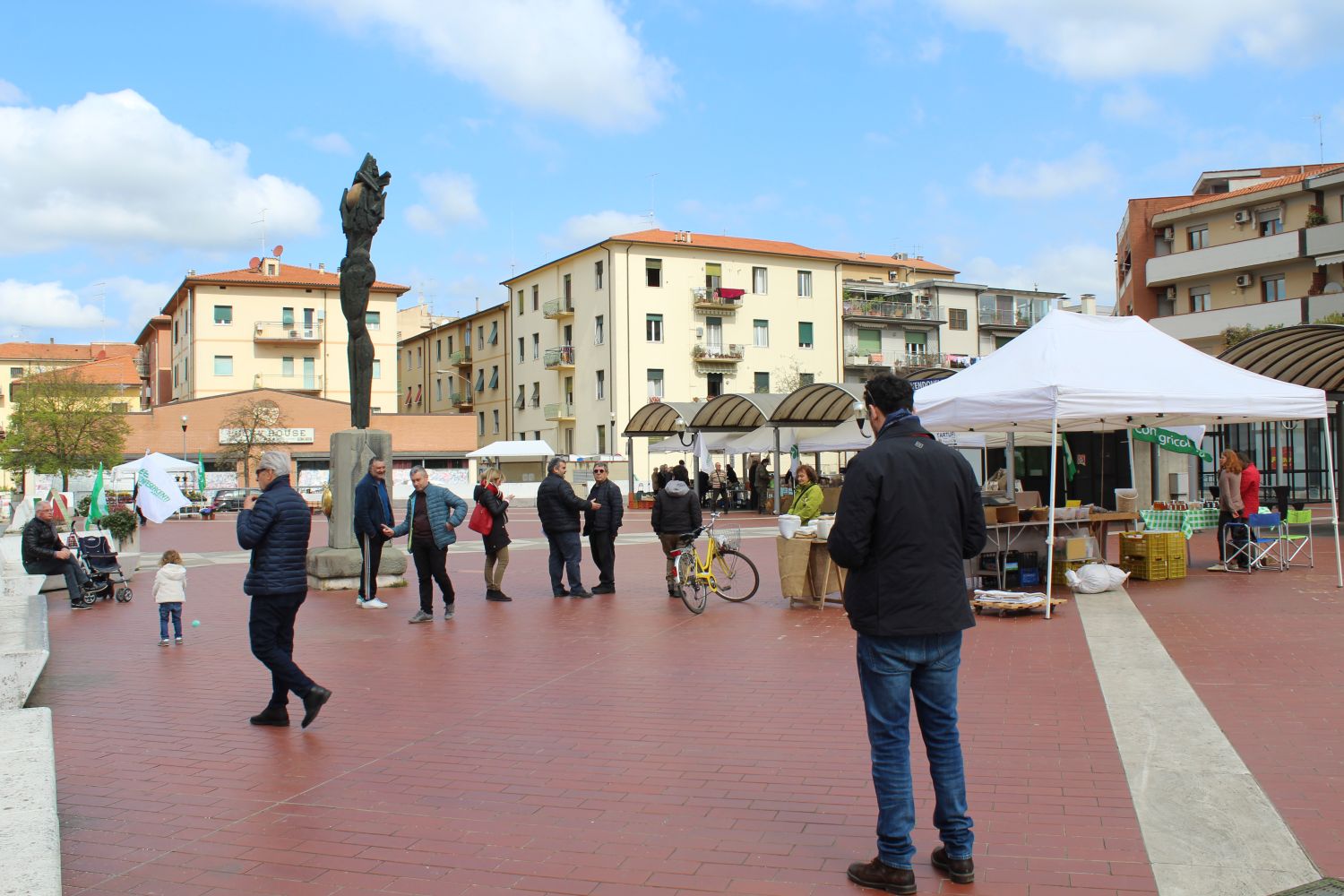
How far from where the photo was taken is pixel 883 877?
3.98 meters

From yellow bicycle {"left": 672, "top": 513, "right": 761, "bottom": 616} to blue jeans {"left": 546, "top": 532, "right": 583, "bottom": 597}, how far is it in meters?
1.33

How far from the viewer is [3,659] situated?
6.60 m

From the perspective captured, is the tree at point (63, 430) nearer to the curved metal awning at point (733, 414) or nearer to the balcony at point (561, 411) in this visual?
the balcony at point (561, 411)

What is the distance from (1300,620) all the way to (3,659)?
10.2m

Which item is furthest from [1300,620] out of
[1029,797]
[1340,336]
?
[1340,336]

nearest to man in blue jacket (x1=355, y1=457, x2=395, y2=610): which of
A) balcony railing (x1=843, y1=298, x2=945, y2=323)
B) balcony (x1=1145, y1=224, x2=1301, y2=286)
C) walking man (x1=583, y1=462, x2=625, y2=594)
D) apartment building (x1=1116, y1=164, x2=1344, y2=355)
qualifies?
walking man (x1=583, y1=462, x2=625, y2=594)

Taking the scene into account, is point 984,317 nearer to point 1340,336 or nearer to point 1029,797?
point 1340,336

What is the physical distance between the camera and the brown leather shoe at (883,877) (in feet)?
12.9

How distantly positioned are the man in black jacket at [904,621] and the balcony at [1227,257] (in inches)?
1889

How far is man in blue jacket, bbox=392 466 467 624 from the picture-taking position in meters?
11.5

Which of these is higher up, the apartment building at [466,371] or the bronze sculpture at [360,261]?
the apartment building at [466,371]

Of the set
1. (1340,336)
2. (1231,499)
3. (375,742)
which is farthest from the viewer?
(1340,336)

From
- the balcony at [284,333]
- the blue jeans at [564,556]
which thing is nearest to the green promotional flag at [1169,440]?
the blue jeans at [564,556]

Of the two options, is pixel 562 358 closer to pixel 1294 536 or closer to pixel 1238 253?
pixel 1238 253
